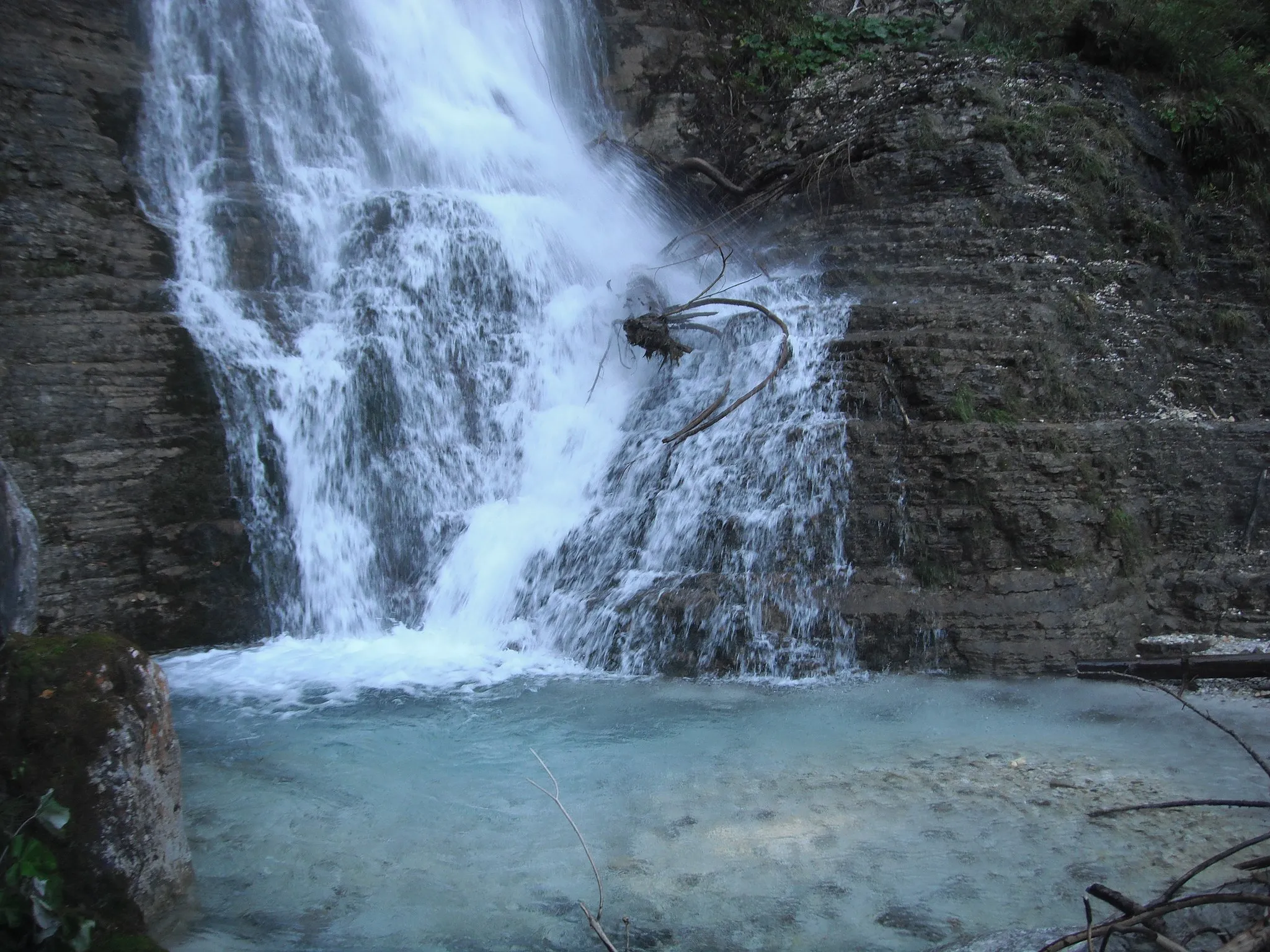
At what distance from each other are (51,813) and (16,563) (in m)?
0.96

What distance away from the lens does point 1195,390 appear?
25.7 feet

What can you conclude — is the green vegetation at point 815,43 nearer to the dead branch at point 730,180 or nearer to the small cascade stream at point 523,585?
the dead branch at point 730,180

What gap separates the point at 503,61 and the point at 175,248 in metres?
5.58

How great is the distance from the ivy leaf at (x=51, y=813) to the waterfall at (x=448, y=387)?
341 cm

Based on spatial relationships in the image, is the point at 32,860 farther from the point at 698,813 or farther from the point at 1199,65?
the point at 1199,65

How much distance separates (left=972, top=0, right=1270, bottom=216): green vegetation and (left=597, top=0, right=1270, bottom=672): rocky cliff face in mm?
309

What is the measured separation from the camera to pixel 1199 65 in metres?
9.44

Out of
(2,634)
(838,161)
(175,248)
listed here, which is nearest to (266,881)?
(2,634)

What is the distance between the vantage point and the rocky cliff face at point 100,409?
288 inches

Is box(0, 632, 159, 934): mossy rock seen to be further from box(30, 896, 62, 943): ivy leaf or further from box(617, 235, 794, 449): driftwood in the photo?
box(617, 235, 794, 449): driftwood

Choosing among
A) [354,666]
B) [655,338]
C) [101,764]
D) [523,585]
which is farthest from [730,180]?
[101,764]

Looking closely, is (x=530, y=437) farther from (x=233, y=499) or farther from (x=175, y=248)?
(x=175, y=248)

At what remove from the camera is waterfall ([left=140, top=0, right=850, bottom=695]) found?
7074 mm

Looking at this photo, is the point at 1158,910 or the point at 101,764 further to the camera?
the point at 101,764
